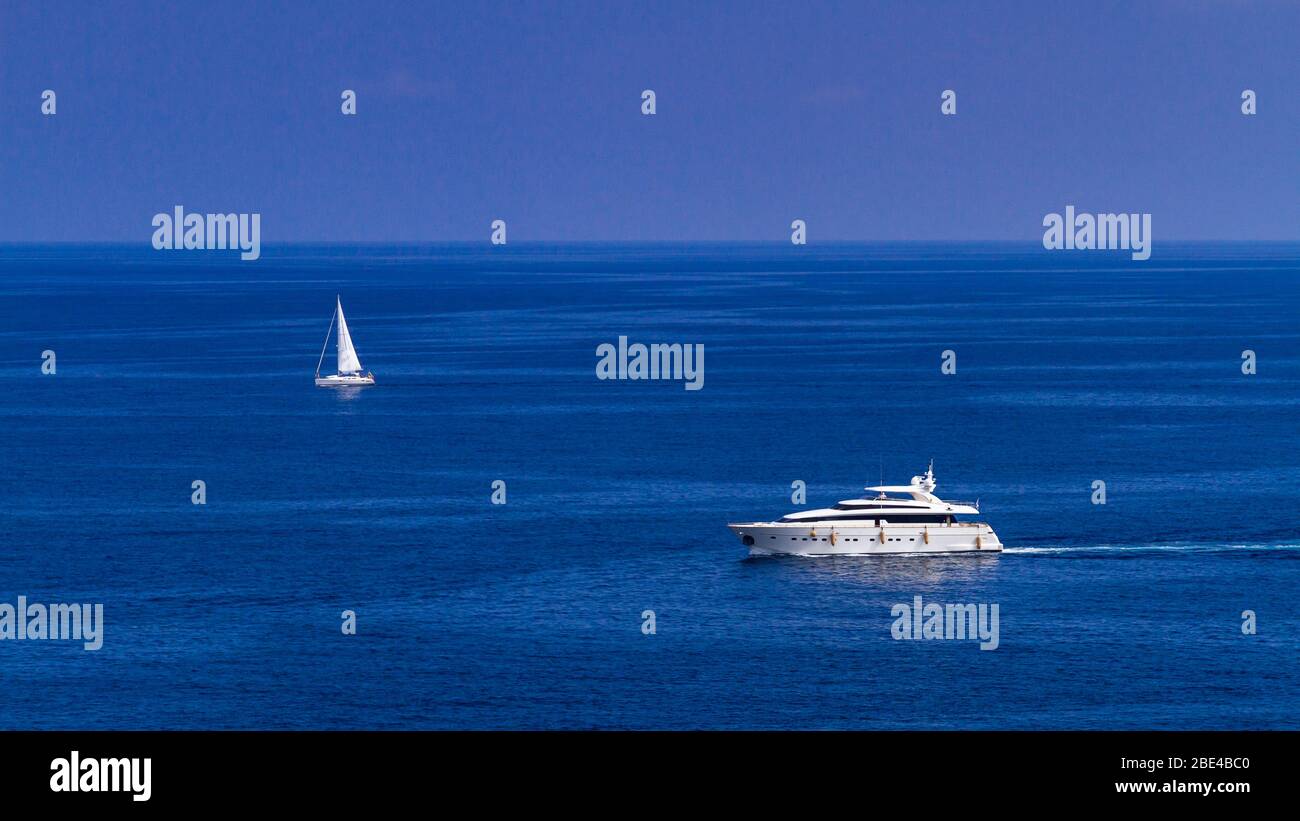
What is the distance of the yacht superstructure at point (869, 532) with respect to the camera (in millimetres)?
117750

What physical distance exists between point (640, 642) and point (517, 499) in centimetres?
4568

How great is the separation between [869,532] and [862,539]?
67 centimetres

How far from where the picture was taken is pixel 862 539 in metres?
119

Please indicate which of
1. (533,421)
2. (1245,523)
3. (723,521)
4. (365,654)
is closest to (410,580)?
(365,654)

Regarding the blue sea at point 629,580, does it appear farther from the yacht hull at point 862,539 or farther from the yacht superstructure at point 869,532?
the yacht superstructure at point 869,532

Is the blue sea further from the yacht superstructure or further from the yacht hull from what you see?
the yacht superstructure

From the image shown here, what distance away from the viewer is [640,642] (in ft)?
313

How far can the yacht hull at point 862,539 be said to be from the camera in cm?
11769

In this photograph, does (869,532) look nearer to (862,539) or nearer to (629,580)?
(862,539)

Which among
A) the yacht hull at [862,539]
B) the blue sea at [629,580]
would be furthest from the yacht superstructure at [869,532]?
the blue sea at [629,580]

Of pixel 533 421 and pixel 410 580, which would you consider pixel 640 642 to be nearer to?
pixel 410 580

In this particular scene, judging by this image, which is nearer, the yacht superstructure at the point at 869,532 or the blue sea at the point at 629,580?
the blue sea at the point at 629,580

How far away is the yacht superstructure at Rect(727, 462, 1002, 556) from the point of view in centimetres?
11775

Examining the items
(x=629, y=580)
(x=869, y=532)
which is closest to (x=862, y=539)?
(x=869, y=532)
